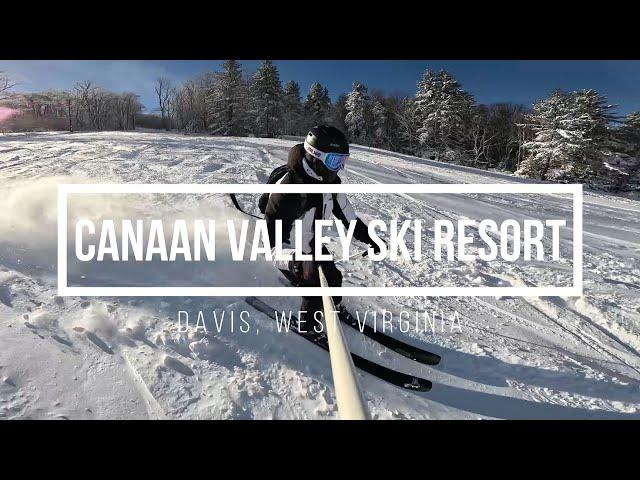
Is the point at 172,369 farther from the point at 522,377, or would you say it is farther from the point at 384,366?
the point at 522,377

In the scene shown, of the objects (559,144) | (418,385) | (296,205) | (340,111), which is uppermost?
(340,111)

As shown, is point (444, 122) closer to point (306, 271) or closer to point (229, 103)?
point (229, 103)

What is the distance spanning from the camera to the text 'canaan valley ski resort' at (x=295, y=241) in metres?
3.81

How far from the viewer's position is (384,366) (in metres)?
3.07

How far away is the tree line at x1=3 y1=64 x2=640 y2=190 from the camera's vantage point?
24.2m

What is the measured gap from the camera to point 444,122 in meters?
32.4

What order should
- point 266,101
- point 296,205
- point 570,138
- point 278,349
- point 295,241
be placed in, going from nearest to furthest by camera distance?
1. point 278,349
2. point 296,205
3. point 295,241
4. point 570,138
5. point 266,101

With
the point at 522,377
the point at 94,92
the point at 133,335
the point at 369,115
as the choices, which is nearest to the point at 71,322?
the point at 133,335

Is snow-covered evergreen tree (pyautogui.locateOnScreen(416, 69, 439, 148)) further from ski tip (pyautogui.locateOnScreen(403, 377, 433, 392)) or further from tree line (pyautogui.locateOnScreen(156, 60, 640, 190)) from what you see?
ski tip (pyautogui.locateOnScreen(403, 377, 433, 392))

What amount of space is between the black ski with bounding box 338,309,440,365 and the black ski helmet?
176 cm

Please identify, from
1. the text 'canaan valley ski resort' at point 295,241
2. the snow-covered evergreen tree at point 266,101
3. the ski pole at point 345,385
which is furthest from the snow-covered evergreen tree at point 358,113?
the ski pole at point 345,385

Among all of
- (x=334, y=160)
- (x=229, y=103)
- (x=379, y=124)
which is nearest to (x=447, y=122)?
(x=379, y=124)

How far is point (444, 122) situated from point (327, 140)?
3326 centimetres
